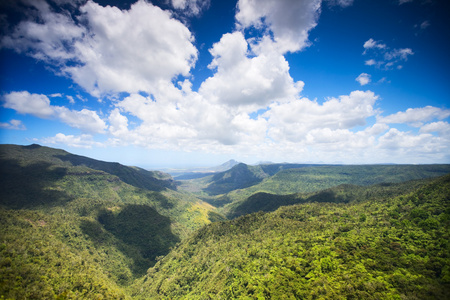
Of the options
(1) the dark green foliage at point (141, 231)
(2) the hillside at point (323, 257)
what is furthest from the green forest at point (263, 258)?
(1) the dark green foliage at point (141, 231)

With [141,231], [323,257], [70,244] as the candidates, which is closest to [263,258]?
[323,257]

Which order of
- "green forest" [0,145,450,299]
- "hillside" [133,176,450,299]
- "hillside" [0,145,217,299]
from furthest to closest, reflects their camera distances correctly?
"hillside" [0,145,217,299] < "green forest" [0,145,450,299] < "hillside" [133,176,450,299]

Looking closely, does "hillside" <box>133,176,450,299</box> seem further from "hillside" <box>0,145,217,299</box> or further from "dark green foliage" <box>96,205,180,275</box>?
"dark green foliage" <box>96,205,180,275</box>

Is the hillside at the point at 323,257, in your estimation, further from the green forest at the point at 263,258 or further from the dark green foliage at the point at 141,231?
the dark green foliage at the point at 141,231

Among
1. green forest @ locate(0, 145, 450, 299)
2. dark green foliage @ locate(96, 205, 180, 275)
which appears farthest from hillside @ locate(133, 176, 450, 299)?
dark green foliage @ locate(96, 205, 180, 275)

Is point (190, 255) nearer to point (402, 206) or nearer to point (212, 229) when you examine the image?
point (212, 229)

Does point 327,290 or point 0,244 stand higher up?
point 0,244

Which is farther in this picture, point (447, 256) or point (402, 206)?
point (402, 206)

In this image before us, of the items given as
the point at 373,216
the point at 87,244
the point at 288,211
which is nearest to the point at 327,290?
the point at 373,216
